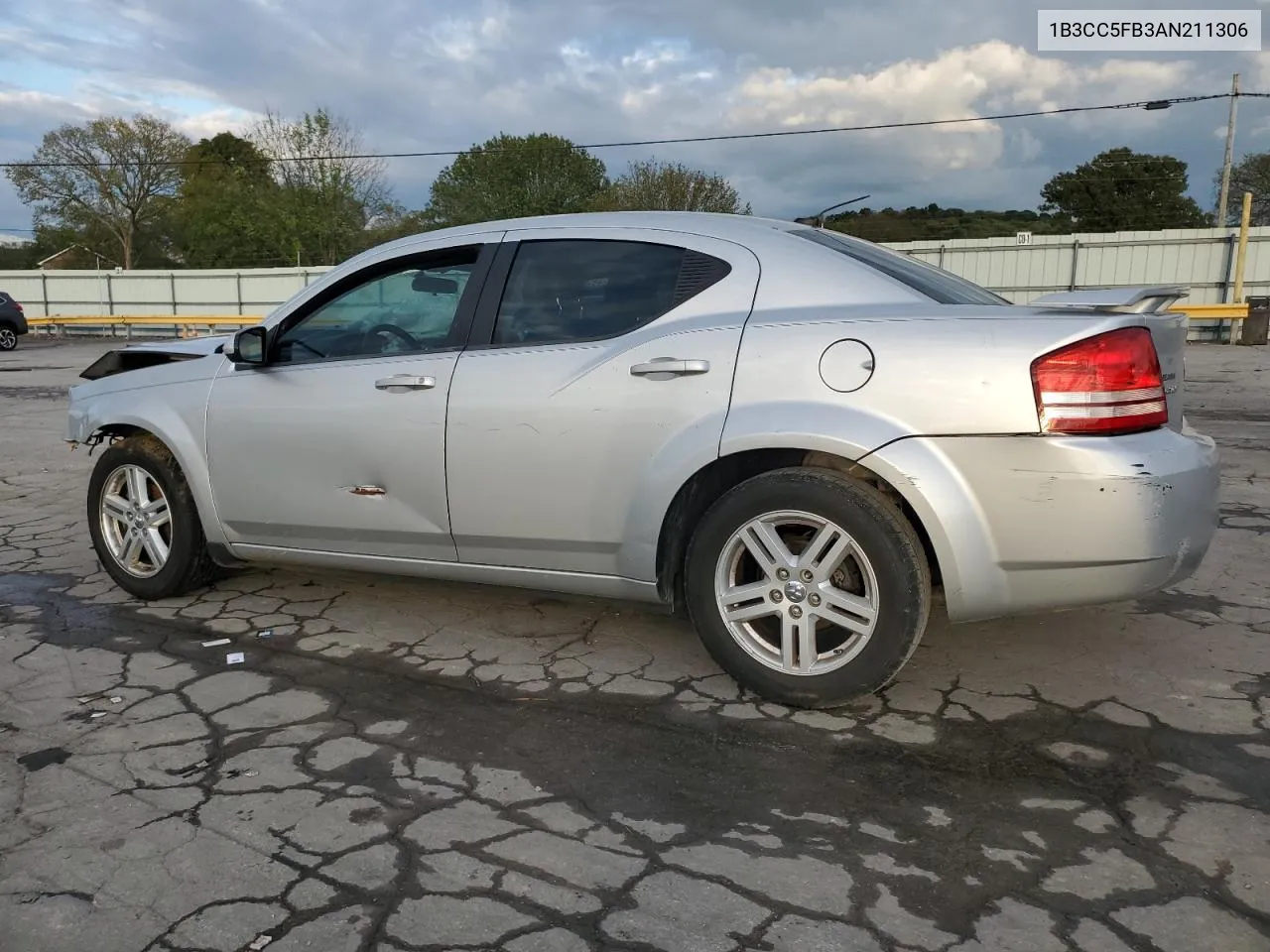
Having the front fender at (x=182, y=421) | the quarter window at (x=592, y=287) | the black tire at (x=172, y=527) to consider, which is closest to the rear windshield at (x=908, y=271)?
the quarter window at (x=592, y=287)

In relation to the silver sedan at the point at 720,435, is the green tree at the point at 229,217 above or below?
above

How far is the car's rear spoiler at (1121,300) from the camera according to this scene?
10.3 ft

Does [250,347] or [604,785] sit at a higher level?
[250,347]

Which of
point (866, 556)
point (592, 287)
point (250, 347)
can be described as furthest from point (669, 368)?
point (250, 347)

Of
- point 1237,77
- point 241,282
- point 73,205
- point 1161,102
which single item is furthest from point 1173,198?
point 73,205

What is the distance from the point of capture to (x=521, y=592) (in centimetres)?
462

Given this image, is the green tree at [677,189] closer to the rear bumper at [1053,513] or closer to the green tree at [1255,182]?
the green tree at [1255,182]

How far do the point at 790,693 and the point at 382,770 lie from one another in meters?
1.31

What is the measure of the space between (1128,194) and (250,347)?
64464 millimetres

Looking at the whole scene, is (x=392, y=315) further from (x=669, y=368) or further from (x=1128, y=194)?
(x=1128, y=194)

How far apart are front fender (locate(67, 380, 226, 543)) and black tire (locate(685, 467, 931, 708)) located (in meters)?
2.31

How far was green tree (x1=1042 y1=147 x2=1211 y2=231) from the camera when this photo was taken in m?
56.7

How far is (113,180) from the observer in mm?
56094

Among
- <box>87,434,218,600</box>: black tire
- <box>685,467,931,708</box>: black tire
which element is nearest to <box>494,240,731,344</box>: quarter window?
<box>685,467,931,708</box>: black tire
